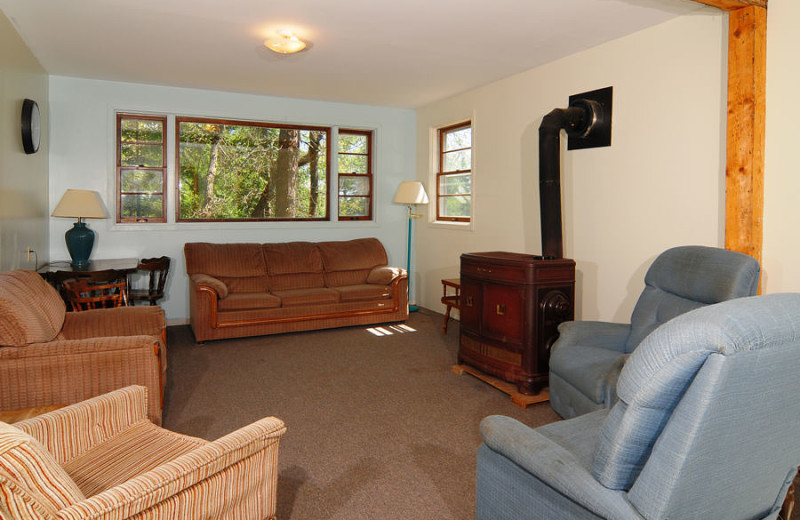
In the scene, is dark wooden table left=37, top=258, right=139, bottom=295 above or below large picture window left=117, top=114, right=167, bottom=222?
below

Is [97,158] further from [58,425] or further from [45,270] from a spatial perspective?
[58,425]

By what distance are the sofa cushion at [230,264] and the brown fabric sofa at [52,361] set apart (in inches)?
100

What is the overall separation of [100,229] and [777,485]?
5.80 meters

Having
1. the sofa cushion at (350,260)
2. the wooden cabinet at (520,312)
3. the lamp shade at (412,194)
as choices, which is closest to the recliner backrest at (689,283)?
the wooden cabinet at (520,312)

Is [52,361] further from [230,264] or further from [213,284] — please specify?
[230,264]

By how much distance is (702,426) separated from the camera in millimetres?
1152

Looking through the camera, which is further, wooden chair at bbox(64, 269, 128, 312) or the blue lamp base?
the blue lamp base

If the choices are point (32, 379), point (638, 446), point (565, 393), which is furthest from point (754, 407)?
point (32, 379)

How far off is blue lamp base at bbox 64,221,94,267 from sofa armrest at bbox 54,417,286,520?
162 inches

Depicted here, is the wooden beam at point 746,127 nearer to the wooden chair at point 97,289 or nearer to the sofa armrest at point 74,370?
the sofa armrest at point 74,370

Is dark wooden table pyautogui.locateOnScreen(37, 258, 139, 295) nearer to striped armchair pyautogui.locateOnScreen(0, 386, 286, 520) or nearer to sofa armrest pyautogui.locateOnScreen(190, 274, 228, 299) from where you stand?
sofa armrest pyautogui.locateOnScreen(190, 274, 228, 299)

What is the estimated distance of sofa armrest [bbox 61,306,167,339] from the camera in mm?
3354

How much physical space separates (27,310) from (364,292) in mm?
3358

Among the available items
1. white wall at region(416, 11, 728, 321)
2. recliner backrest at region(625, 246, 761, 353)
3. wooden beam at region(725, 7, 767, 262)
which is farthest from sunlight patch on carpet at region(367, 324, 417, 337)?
wooden beam at region(725, 7, 767, 262)
